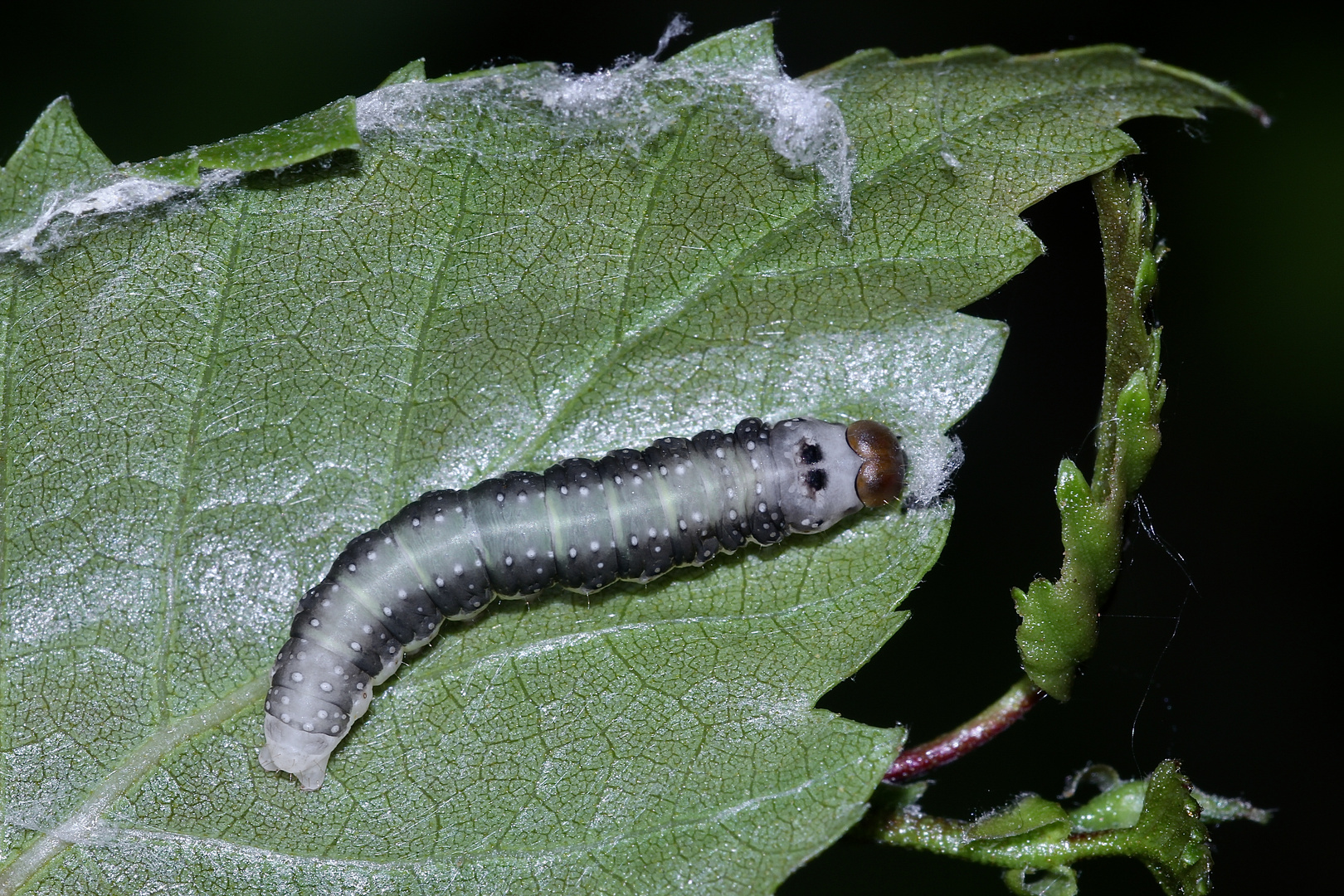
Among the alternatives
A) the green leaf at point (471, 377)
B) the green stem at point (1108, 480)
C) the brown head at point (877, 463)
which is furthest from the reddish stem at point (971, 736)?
the brown head at point (877, 463)

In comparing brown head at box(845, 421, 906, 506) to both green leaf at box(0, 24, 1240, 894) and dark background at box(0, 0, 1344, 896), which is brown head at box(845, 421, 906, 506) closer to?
green leaf at box(0, 24, 1240, 894)

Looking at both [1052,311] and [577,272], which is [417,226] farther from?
[1052,311]

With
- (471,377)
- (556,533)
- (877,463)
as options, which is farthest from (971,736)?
(471,377)

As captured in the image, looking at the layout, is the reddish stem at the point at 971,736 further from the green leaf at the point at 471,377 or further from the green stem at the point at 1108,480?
the green leaf at the point at 471,377

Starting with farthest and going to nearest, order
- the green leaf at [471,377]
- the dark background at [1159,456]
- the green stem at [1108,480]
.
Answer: the dark background at [1159,456] → the green leaf at [471,377] → the green stem at [1108,480]

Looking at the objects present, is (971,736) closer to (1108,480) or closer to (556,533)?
(1108,480)
